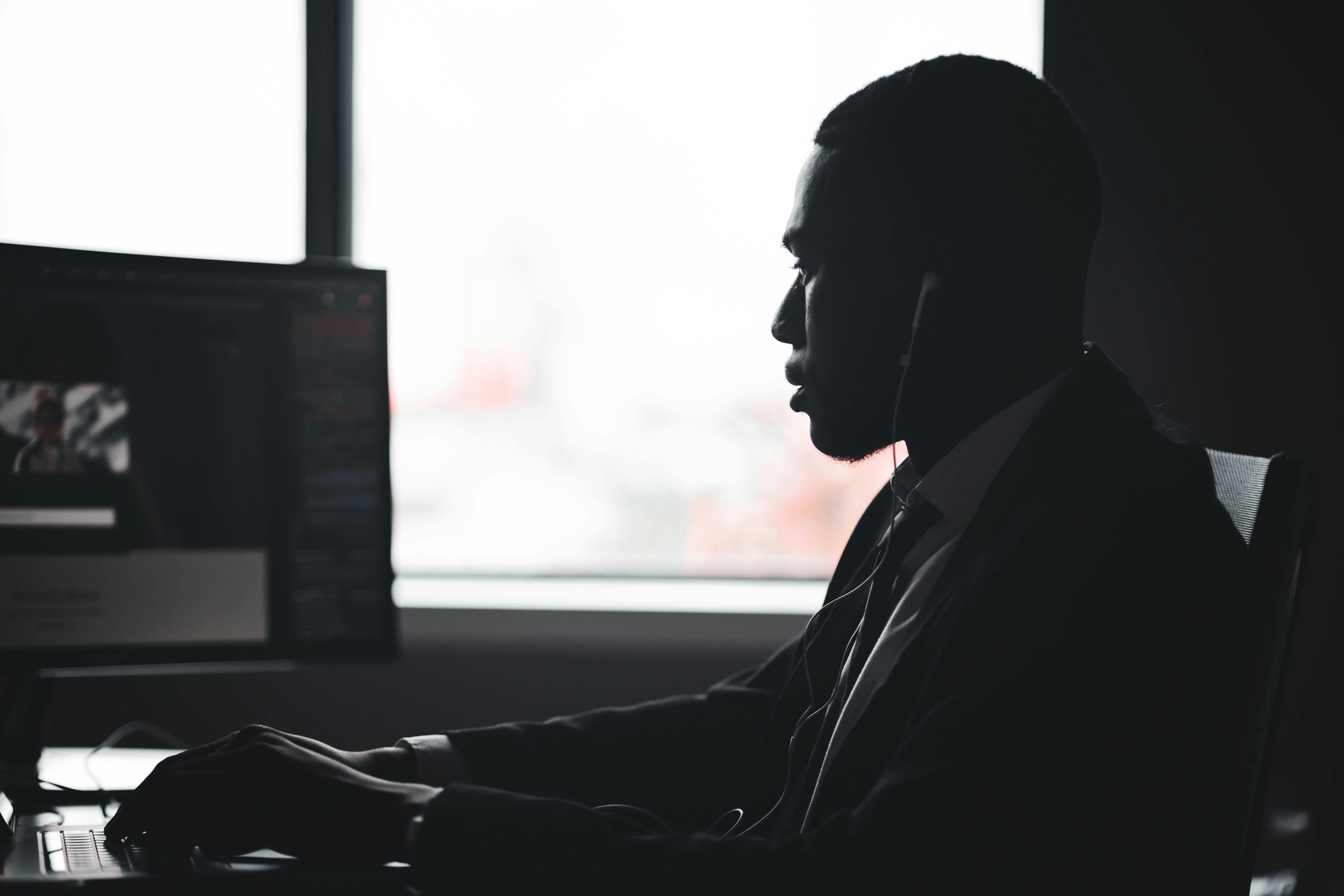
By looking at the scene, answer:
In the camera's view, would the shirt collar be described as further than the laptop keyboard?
Yes

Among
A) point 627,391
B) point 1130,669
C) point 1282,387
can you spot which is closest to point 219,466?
point 627,391

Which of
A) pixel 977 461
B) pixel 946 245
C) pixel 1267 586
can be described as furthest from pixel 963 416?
pixel 1267 586

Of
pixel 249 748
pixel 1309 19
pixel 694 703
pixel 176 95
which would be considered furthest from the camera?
pixel 176 95

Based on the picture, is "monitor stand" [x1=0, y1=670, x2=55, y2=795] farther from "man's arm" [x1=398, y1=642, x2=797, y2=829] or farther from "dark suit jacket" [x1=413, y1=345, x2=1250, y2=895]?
"dark suit jacket" [x1=413, y1=345, x2=1250, y2=895]

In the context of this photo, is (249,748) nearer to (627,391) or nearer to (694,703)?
(694,703)

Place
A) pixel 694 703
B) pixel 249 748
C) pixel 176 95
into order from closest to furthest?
pixel 249 748
pixel 694 703
pixel 176 95

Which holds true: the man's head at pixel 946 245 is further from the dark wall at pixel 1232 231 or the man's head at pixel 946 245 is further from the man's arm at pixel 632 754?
the dark wall at pixel 1232 231

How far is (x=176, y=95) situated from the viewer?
5.76 feet

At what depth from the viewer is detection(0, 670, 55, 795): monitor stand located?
1.00 metres

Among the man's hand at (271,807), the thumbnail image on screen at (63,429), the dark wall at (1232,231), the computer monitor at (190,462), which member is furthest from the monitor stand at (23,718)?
the dark wall at (1232,231)

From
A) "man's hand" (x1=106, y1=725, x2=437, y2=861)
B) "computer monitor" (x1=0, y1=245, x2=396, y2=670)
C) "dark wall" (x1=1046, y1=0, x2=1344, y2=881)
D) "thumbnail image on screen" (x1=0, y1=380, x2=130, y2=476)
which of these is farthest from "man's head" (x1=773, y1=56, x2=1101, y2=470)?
"dark wall" (x1=1046, y1=0, x2=1344, y2=881)

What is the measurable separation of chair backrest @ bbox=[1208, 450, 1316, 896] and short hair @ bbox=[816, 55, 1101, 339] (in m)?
0.20

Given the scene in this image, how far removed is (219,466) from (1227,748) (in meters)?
1.03

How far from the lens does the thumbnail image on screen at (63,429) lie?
1022mm
